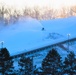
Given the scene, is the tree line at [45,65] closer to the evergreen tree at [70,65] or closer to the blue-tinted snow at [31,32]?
the evergreen tree at [70,65]

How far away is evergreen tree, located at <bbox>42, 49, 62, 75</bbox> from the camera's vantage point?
2475 cm

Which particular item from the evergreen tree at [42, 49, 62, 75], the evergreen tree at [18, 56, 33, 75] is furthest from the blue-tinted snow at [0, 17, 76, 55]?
the evergreen tree at [42, 49, 62, 75]

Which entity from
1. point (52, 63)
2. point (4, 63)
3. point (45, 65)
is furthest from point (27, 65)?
point (52, 63)

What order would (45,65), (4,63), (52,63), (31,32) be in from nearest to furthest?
1. (4,63)
2. (45,65)
3. (52,63)
4. (31,32)

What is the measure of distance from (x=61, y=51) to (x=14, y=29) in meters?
16.5

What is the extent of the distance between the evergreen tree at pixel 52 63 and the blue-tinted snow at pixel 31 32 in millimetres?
19669

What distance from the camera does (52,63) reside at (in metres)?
25.0

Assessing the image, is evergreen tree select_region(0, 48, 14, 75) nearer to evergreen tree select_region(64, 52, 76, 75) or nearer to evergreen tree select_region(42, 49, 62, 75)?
evergreen tree select_region(42, 49, 62, 75)

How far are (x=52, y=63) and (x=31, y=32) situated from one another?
33096 mm

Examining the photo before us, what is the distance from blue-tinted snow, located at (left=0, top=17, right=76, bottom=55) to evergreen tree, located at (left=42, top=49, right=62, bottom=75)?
64.5 feet

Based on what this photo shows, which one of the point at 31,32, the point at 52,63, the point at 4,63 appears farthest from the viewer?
the point at 31,32

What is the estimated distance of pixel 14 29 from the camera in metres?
61.6

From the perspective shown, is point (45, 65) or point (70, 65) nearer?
point (45, 65)

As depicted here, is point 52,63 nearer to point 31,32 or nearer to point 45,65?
point 45,65
